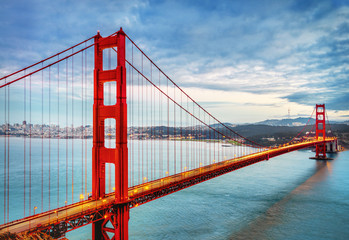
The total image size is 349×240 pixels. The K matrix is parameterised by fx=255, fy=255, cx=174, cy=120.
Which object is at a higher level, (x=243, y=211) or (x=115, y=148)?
(x=115, y=148)

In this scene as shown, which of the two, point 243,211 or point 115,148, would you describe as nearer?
point 115,148

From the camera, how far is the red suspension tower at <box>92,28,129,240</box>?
487 inches

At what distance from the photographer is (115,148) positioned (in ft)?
41.8

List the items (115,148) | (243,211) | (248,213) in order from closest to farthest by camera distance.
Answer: (115,148), (248,213), (243,211)

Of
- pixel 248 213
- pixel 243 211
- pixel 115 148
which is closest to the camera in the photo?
pixel 115 148

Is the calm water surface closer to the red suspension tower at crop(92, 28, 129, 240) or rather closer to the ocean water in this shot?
the ocean water

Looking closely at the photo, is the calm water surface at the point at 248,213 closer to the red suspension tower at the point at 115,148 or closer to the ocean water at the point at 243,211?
the ocean water at the point at 243,211

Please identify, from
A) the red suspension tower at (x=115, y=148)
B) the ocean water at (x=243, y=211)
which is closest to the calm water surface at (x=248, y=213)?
the ocean water at (x=243, y=211)

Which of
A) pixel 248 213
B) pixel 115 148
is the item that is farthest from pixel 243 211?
pixel 115 148

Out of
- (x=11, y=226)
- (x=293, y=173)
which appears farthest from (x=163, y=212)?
(x=293, y=173)

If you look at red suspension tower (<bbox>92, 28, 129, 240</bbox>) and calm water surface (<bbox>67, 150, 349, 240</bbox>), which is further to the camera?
calm water surface (<bbox>67, 150, 349, 240</bbox>)

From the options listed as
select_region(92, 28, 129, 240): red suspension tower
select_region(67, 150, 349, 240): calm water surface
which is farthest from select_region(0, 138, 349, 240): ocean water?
select_region(92, 28, 129, 240): red suspension tower

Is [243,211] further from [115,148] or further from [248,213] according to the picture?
[115,148]

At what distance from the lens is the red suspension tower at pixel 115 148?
1237 centimetres
